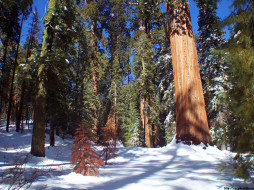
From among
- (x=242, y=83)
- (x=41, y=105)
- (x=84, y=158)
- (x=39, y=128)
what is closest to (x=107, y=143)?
(x=84, y=158)

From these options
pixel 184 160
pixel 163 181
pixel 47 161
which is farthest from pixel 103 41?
pixel 163 181

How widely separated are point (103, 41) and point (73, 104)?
7134mm

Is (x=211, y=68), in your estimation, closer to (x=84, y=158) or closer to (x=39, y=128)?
(x=39, y=128)

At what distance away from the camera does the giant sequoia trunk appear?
226 inches

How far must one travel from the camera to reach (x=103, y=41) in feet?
60.1

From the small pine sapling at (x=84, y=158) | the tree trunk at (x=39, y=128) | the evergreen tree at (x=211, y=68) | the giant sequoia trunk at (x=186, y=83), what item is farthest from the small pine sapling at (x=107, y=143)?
the evergreen tree at (x=211, y=68)

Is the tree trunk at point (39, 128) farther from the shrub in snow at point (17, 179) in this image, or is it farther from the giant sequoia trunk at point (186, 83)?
the giant sequoia trunk at point (186, 83)

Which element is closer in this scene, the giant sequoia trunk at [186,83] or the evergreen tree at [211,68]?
the giant sequoia trunk at [186,83]

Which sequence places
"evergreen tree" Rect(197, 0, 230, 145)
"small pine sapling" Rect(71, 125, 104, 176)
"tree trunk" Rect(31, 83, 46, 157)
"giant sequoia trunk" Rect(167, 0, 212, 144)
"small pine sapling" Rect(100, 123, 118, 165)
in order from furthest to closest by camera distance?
"evergreen tree" Rect(197, 0, 230, 145)
"tree trunk" Rect(31, 83, 46, 157)
"giant sequoia trunk" Rect(167, 0, 212, 144)
"small pine sapling" Rect(100, 123, 118, 165)
"small pine sapling" Rect(71, 125, 104, 176)

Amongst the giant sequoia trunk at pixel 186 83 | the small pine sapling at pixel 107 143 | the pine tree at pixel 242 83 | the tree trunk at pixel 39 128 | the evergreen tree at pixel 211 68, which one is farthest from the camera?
the evergreen tree at pixel 211 68

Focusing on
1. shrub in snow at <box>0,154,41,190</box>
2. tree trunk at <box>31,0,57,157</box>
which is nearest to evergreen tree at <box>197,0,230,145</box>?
tree trunk at <box>31,0,57,157</box>

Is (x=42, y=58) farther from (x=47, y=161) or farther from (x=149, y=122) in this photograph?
(x=149, y=122)

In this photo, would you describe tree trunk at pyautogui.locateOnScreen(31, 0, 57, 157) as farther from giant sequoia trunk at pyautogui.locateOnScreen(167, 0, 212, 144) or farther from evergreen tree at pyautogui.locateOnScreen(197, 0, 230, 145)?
evergreen tree at pyautogui.locateOnScreen(197, 0, 230, 145)

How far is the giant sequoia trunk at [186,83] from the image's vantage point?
574 centimetres
